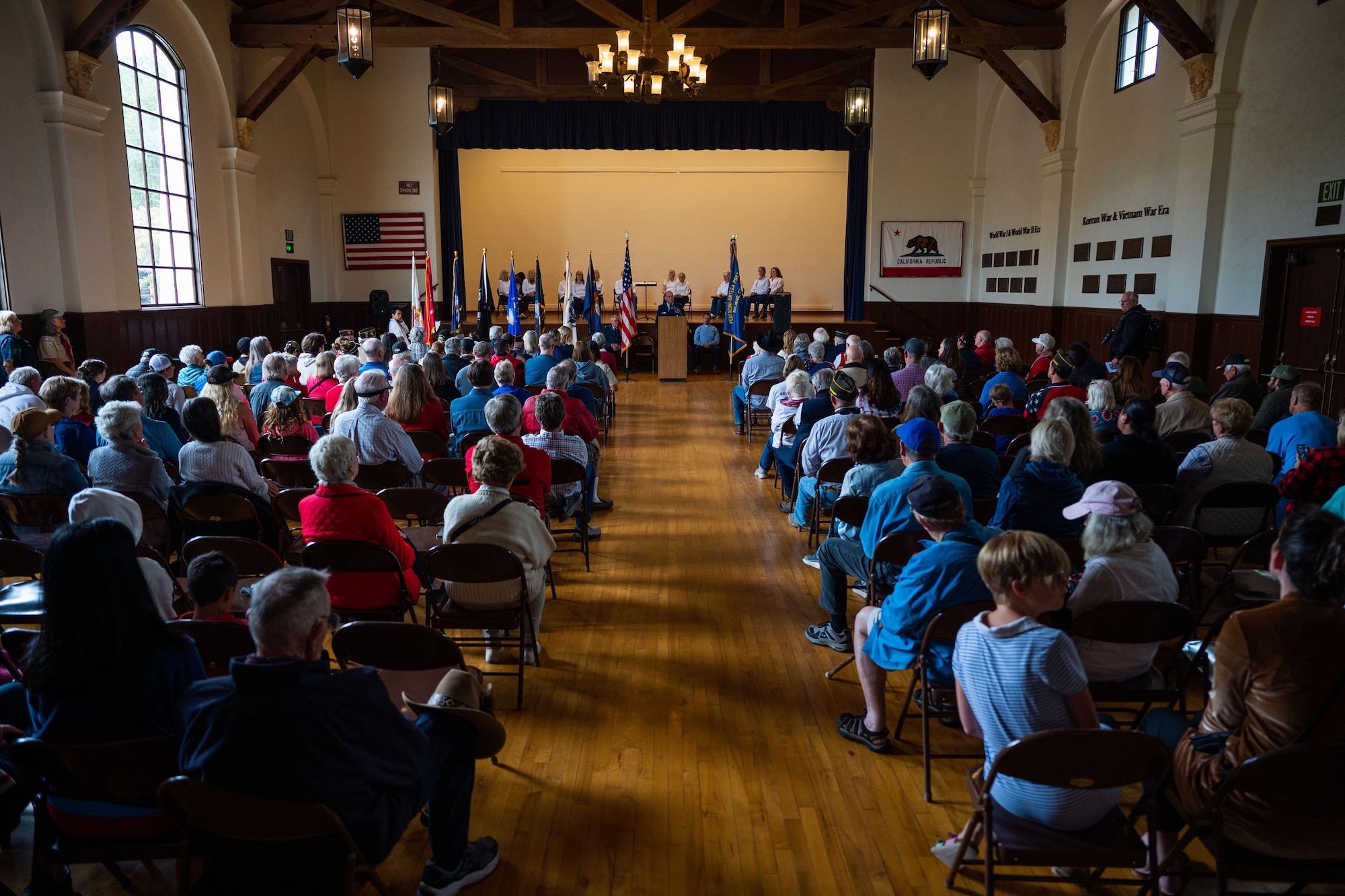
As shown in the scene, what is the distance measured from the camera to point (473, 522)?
11.9 ft

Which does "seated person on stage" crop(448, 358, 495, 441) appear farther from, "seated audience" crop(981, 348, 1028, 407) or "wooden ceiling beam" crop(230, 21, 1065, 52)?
"wooden ceiling beam" crop(230, 21, 1065, 52)

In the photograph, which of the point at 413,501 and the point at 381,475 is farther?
the point at 381,475

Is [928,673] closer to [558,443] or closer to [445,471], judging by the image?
[558,443]

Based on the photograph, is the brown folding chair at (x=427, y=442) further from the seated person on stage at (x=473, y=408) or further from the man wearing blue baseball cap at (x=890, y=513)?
the man wearing blue baseball cap at (x=890, y=513)

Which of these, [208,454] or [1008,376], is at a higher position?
[1008,376]

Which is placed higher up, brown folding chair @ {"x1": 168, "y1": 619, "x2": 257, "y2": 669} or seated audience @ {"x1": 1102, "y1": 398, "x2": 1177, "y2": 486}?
seated audience @ {"x1": 1102, "y1": 398, "x2": 1177, "y2": 486}

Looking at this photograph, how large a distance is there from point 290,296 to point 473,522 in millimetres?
13434

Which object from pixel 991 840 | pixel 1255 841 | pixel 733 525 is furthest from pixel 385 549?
pixel 733 525

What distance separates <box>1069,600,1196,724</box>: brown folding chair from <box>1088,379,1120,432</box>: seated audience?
2.69 metres

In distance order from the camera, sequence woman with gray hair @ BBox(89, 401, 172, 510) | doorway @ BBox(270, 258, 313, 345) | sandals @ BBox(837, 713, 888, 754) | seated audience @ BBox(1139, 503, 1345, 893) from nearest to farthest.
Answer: seated audience @ BBox(1139, 503, 1345, 893), sandals @ BBox(837, 713, 888, 754), woman with gray hair @ BBox(89, 401, 172, 510), doorway @ BBox(270, 258, 313, 345)

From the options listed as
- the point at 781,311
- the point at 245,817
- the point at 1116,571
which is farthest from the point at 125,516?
the point at 781,311

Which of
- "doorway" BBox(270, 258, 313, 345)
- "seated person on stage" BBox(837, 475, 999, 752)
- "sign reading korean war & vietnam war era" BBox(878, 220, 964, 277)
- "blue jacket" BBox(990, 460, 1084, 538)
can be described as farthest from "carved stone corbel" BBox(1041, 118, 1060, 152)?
"doorway" BBox(270, 258, 313, 345)

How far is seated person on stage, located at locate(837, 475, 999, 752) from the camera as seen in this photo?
2.89 m

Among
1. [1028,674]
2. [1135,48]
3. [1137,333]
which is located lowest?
[1028,674]
